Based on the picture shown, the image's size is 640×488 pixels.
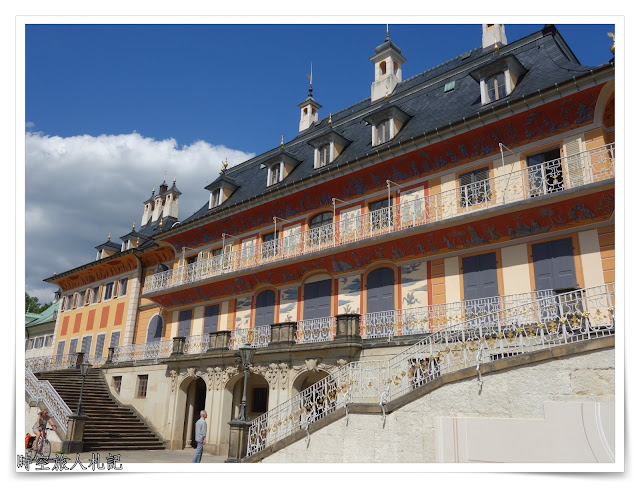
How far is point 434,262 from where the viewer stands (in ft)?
54.0

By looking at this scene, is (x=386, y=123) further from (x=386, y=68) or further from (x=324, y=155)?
(x=386, y=68)

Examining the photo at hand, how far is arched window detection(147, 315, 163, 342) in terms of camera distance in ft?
89.3

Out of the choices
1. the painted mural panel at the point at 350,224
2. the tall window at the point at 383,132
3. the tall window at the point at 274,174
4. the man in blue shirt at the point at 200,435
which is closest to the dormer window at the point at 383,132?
the tall window at the point at 383,132

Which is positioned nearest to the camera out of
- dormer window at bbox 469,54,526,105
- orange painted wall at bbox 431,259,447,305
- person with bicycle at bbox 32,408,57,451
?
orange painted wall at bbox 431,259,447,305

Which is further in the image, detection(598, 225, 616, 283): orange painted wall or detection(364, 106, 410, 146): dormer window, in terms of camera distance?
detection(364, 106, 410, 146): dormer window

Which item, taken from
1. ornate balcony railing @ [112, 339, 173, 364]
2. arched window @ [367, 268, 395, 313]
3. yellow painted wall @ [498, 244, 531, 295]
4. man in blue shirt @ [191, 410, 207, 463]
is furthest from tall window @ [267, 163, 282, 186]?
man in blue shirt @ [191, 410, 207, 463]

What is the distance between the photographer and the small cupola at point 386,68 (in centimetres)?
2609

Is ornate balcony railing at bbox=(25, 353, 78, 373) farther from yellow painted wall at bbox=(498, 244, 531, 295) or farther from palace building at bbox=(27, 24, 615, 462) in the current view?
yellow painted wall at bbox=(498, 244, 531, 295)

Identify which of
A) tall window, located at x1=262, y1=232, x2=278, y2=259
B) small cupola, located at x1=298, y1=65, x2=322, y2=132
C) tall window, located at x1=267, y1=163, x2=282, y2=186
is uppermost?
small cupola, located at x1=298, y1=65, x2=322, y2=132

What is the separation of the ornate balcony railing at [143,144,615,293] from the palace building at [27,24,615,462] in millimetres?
71

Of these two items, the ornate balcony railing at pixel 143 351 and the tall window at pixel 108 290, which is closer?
the ornate balcony railing at pixel 143 351

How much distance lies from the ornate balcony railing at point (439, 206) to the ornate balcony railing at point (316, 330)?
108 inches

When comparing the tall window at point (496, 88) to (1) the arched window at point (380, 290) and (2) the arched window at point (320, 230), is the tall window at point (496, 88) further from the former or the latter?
(2) the arched window at point (320, 230)
